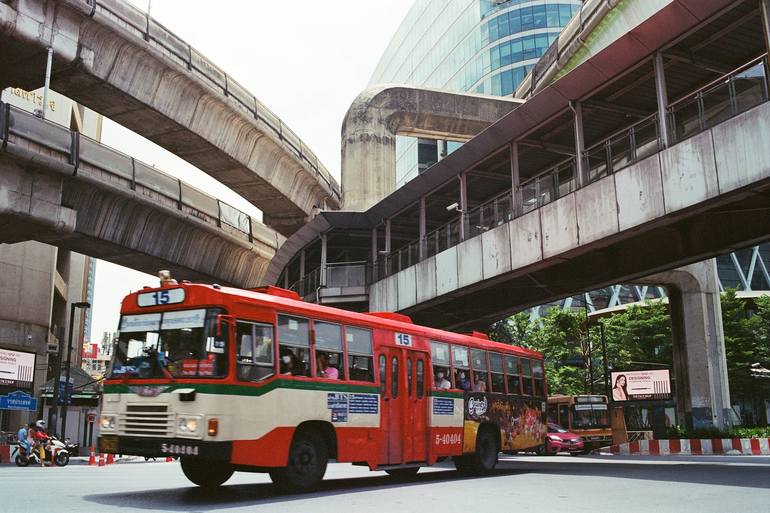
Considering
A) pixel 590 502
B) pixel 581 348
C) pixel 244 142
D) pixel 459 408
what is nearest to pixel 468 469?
pixel 459 408

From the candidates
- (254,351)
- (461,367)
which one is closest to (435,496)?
(254,351)

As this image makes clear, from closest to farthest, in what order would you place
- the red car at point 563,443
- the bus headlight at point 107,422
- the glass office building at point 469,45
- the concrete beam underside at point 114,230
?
1. the bus headlight at point 107,422
2. the concrete beam underside at point 114,230
3. the red car at point 563,443
4. the glass office building at point 469,45

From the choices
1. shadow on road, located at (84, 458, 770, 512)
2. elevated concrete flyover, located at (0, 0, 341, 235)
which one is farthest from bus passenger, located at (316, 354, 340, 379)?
elevated concrete flyover, located at (0, 0, 341, 235)

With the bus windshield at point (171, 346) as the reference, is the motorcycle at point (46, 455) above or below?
below

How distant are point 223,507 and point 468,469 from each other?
27.1 ft

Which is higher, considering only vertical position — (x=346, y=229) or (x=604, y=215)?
(x=346, y=229)

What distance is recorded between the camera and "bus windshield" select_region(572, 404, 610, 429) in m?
34.5

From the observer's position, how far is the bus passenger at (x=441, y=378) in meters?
15.3

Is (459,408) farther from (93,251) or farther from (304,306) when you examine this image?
(93,251)

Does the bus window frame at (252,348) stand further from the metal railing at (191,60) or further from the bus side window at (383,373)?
the metal railing at (191,60)

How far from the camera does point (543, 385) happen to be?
19656 millimetres

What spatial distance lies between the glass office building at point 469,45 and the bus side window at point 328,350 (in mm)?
60639

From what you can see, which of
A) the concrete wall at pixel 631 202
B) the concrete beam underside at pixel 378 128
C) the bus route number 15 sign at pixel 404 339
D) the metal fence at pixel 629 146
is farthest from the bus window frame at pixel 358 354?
the concrete beam underside at pixel 378 128

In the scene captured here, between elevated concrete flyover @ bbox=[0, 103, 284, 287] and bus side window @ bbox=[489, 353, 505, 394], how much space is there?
532 inches
